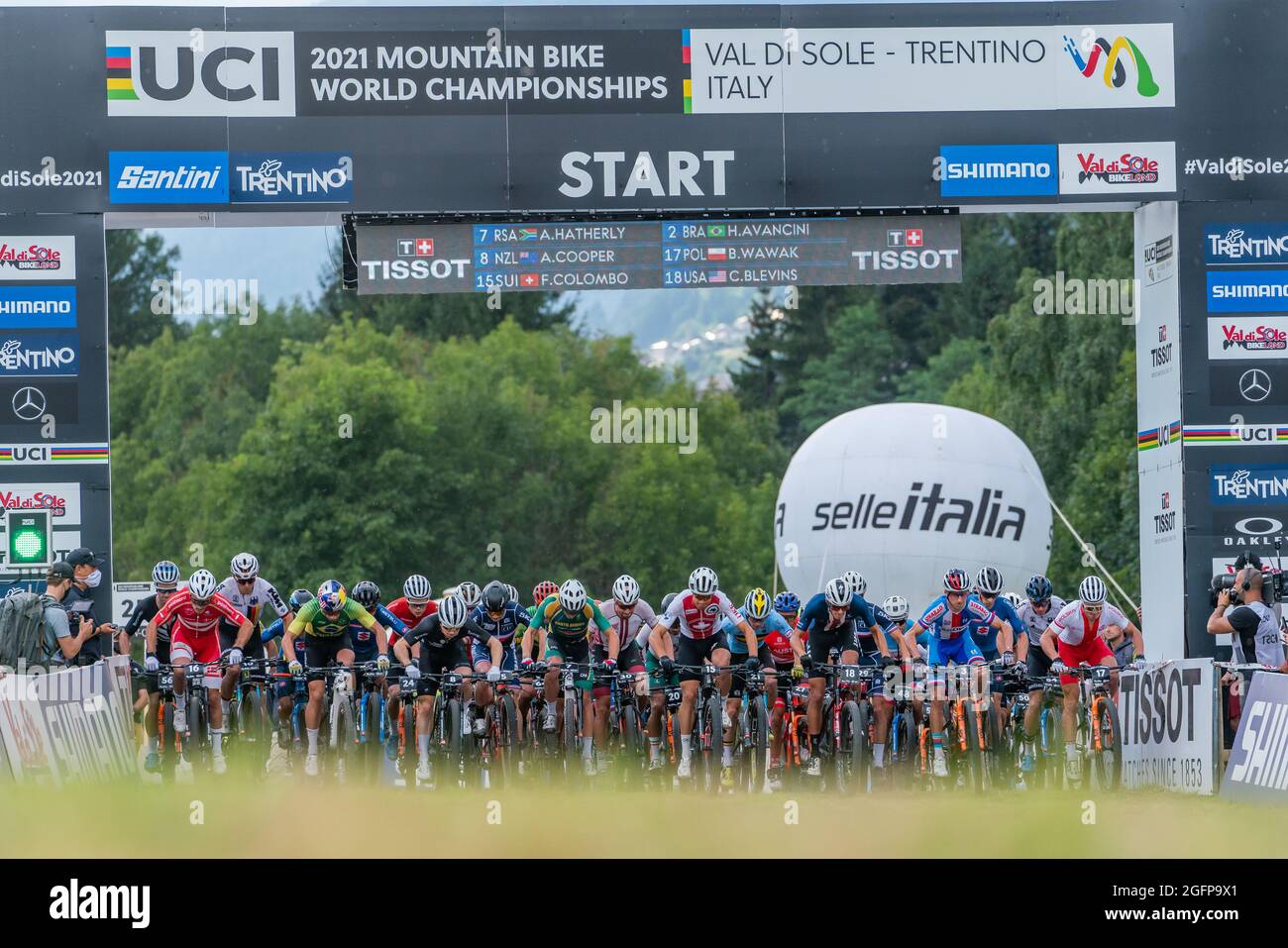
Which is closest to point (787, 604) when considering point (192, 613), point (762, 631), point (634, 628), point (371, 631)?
point (762, 631)

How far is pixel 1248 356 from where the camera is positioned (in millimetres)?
18172

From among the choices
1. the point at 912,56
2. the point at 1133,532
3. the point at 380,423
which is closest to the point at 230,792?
the point at 912,56

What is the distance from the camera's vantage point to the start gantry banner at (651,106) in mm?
17766

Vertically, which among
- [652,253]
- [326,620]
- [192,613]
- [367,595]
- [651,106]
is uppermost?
[651,106]

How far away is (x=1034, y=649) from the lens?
17.3 meters

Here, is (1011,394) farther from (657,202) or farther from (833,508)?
(657,202)

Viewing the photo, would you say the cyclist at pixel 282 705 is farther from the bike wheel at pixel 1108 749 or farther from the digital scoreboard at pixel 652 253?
the bike wheel at pixel 1108 749

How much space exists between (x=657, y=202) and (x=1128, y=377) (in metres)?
27.3

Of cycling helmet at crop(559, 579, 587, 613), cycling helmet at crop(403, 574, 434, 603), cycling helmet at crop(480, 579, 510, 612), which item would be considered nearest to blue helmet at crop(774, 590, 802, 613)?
cycling helmet at crop(559, 579, 587, 613)

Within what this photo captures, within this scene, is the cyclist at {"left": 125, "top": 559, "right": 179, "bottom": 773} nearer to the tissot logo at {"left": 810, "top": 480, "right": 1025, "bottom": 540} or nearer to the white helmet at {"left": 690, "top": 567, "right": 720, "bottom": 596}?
the white helmet at {"left": 690, "top": 567, "right": 720, "bottom": 596}

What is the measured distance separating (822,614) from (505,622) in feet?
9.08

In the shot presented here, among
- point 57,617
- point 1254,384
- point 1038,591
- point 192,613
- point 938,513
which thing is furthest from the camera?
point 938,513

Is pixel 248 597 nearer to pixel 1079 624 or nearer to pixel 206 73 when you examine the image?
pixel 206 73

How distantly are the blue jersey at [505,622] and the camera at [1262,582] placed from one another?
5.94 m
